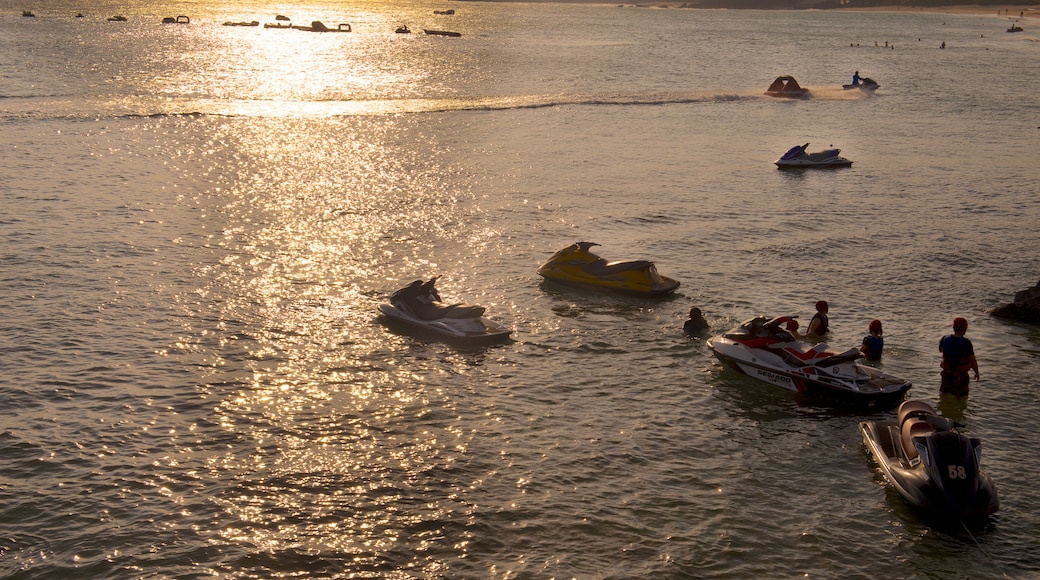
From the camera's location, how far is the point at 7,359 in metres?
22.9

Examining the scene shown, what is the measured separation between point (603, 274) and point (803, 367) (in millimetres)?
8397

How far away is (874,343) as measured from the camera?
23109mm

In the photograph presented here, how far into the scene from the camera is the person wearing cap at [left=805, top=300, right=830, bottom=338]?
81.3ft

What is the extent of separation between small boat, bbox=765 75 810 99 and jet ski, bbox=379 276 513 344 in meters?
61.6

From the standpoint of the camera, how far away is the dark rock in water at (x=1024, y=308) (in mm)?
26422

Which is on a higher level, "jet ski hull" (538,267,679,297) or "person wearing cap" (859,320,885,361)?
"jet ski hull" (538,267,679,297)

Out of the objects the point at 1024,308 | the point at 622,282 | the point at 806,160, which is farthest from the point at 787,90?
the point at 622,282

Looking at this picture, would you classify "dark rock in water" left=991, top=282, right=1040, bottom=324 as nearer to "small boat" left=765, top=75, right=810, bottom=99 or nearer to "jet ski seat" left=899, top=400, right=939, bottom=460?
"jet ski seat" left=899, top=400, right=939, bottom=460

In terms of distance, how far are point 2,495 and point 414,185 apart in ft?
91.1

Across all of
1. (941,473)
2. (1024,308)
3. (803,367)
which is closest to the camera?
(941,473)

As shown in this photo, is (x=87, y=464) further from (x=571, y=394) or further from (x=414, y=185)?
(x=414, y=185)

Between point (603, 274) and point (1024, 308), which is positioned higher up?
point (603, 274)

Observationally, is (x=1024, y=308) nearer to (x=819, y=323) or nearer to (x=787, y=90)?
(x=819, y=323)

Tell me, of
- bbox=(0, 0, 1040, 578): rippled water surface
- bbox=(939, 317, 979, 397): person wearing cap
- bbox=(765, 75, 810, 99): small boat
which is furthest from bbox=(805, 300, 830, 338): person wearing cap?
bbox=(765, 75, 810, 99): small boat
